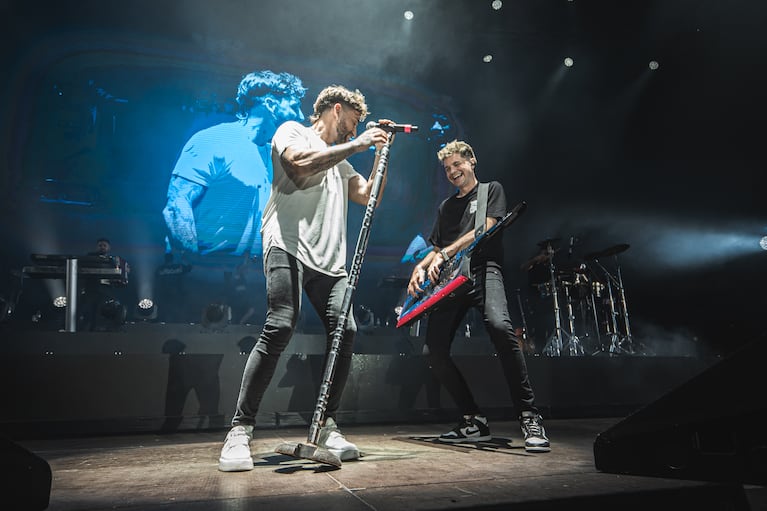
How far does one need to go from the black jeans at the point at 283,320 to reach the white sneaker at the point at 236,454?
73 millimetres

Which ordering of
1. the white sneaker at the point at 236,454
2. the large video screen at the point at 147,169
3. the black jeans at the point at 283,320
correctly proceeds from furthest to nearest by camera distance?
the large video screen at the point at 147,169 < the black jeans at the point at 283,320 < the white sneaker at the point at 236,454

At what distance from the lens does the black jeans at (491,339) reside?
2.55 metres

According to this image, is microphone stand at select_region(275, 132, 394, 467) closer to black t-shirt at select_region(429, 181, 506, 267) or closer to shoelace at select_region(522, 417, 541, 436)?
black t-shirt at select_region(429, 181, 506, 267)

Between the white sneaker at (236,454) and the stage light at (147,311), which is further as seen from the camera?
the stage light at (147,311)

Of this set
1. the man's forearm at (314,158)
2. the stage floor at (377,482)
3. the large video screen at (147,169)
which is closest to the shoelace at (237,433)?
the stage floor at (377,482)

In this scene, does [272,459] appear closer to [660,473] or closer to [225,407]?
[225,407]

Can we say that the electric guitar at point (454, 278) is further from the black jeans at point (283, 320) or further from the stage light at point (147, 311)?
the stage light at point (147, 311)

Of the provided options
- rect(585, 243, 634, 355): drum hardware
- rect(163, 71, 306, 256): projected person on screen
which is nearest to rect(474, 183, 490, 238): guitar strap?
rect(585, 243, 634, 355): drum hardware

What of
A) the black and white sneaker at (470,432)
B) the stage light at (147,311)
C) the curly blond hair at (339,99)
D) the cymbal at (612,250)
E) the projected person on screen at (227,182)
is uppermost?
the projected person on screen at (227,182)

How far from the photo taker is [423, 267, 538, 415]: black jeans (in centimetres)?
255

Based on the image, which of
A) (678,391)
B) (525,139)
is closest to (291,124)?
(678,391)

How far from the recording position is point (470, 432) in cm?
263

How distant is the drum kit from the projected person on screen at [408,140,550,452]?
13.9 feet

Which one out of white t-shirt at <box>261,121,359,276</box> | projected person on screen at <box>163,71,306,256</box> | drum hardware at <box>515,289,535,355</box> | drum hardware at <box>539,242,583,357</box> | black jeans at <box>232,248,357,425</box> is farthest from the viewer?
drum hardware at <box>515,289,535,355</box>
